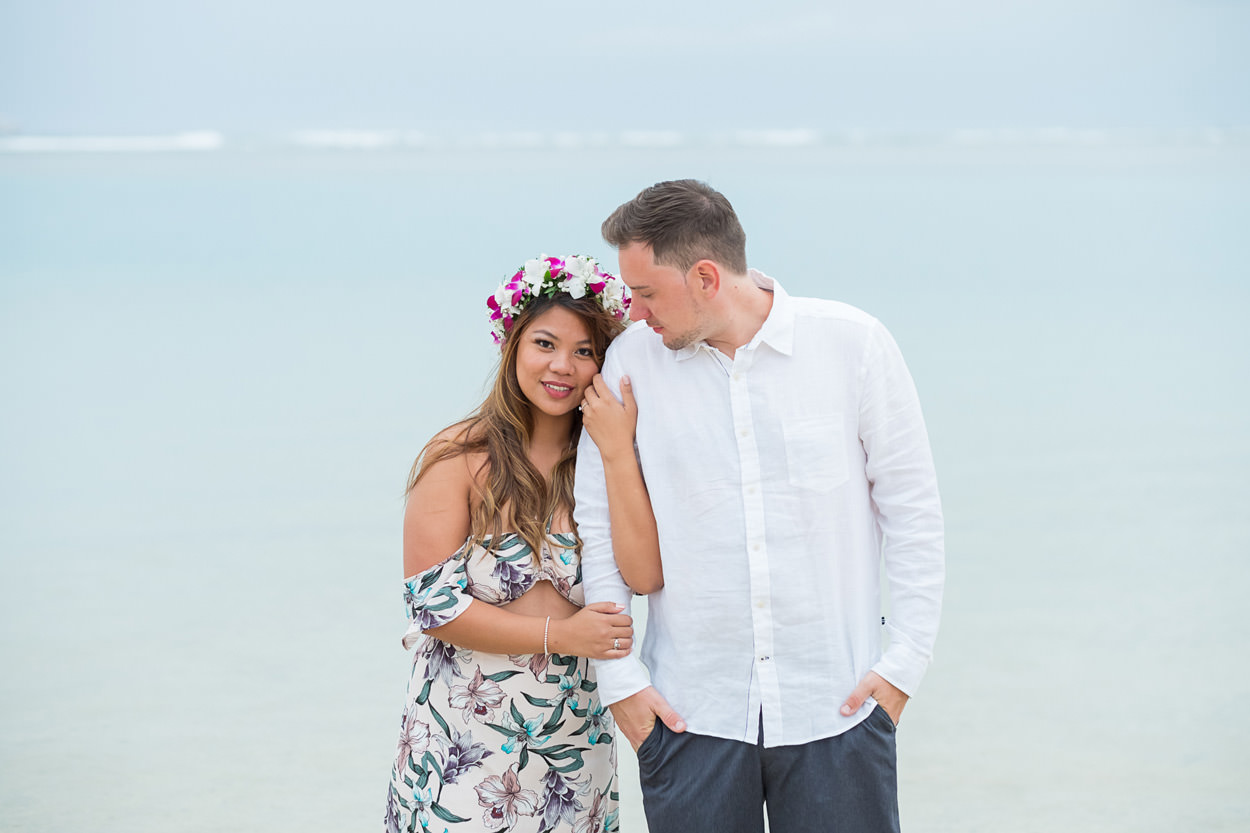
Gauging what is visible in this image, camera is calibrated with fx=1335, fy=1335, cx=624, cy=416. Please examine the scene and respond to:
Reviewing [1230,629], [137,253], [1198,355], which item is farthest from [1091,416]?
[137,253]

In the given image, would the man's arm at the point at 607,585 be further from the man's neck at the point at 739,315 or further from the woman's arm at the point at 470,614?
the man's neck at the point at 739,315

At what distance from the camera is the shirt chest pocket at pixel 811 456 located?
222 cm

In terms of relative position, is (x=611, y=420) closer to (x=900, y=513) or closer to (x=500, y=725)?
(x=900, y=513)

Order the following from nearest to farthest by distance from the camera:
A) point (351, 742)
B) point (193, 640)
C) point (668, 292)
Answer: point (668, 292) → point (351, 742) → point (193, 640)

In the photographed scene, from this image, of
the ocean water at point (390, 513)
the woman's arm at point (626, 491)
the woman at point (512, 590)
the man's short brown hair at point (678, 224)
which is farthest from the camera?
the ocean water at point (390, 513)

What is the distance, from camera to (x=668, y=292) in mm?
2223


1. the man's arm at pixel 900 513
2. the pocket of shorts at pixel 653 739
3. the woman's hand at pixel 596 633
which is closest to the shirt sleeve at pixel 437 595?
the woman's hand at pixel 596 633

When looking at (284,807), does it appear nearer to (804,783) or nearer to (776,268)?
(804,783)

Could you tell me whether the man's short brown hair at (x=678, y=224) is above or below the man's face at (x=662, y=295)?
above

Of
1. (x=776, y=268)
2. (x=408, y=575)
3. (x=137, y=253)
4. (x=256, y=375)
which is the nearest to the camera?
(x=408, y=575)

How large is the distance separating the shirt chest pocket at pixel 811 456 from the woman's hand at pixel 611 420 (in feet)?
0.92

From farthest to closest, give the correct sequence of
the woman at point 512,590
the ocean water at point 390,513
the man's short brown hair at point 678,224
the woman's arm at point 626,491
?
the ocean water at point 390,513, the woman at point 512,590, the woman's arm at point 626,491, the man's short brown hair at point 678,224

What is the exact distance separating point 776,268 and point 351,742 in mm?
10852

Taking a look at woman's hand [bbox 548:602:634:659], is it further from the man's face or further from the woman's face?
the man's face
